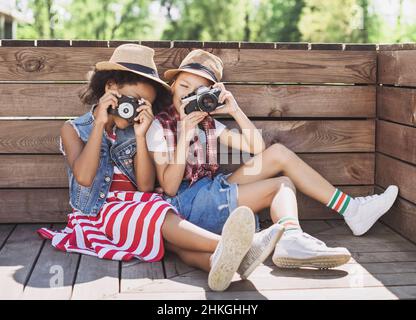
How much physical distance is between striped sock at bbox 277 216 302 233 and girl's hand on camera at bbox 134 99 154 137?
2.21ft

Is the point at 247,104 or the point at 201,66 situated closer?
the point at 201,66

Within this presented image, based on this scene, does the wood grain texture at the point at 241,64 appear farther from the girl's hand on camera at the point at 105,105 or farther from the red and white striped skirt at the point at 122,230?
the red and white striped skirt at the point at 122,230

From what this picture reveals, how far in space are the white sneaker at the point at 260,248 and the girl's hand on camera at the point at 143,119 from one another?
2.36 ft

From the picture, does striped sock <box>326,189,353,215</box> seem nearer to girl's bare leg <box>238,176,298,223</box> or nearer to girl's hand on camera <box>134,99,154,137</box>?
girl's bare leg <box>238,176,298,223</box>

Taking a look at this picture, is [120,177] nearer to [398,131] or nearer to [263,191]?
[263,191]

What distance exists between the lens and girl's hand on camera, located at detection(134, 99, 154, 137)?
9.21 feet

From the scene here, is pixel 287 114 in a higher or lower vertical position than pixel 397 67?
lower

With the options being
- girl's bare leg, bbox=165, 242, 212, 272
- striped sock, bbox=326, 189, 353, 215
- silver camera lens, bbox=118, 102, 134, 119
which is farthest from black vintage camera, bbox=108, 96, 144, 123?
striped sock, bbox=326, 189, 353, 215

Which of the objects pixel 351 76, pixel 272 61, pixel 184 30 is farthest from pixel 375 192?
pixel 184 30

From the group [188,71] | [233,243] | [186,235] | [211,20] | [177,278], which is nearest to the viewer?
[233,243]

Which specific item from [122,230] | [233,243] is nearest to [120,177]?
[122,230]

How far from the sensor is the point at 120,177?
2.99 m

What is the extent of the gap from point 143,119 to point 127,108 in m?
0.08

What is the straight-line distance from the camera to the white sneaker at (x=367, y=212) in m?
3.11
